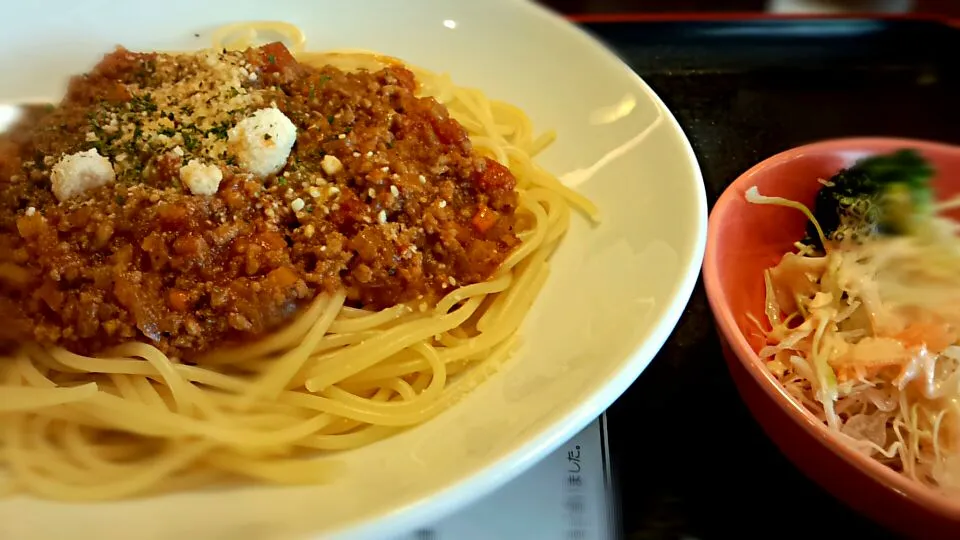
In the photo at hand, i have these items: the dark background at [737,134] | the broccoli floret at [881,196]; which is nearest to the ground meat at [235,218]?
the dark background at [737,134]

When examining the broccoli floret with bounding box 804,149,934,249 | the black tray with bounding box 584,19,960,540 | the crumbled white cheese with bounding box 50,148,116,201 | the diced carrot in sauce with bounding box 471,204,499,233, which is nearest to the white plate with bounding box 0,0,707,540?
the diced carrot in sauce with bounding box 471,204,499,233

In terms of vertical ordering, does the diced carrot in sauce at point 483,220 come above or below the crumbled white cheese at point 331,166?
below

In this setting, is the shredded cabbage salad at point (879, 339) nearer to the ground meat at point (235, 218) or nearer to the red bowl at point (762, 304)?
the red bowl at point (762, 304)

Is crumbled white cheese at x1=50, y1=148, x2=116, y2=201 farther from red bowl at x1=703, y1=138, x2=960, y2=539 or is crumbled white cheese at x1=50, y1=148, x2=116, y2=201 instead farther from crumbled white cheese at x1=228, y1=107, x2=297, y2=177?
red bowl at x1=703, y1=138, x2=960, y2=539

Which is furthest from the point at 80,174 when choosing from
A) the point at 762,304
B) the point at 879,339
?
the point at 879,339

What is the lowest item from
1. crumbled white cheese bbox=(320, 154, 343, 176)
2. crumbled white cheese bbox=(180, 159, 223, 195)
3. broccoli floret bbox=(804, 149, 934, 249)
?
broccoli floret bbox=(804, 149, 934, 249)

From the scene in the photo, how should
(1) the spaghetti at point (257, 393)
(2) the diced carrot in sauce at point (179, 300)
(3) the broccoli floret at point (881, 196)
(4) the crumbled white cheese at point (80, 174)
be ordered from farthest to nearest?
1. (3) the broccoli floret at point (881, 196)
2. (4) the crumbled white cheese at point (80, 174)
3. (2) the diced carrot in sauce at point (179, 300)
4. (1) the spaghetti at point (257, 393)
